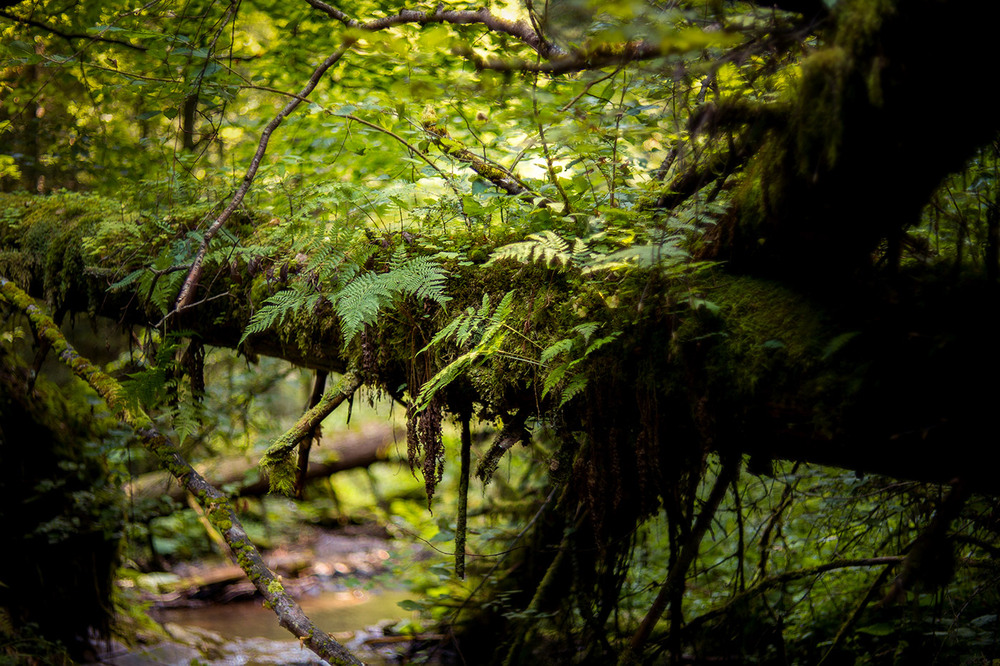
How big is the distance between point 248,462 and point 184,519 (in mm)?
1331

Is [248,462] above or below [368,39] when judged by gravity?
below

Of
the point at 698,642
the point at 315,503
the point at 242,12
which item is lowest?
the point at 315,503

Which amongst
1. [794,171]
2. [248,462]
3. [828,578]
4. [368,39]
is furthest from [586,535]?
[248,462]

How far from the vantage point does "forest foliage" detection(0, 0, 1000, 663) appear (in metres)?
1.59

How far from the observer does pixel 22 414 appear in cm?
541

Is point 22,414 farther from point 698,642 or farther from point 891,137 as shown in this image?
point 891,137

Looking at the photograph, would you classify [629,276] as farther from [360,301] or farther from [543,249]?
[360,301]

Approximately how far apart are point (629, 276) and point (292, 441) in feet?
6.32

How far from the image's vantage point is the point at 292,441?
2.98m

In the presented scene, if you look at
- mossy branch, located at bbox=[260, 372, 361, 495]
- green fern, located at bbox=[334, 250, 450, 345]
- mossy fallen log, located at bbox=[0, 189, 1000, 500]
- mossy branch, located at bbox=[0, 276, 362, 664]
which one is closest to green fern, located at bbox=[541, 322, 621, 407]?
mossy fallen log, located at bbox=[0, 189, 1000, 500]

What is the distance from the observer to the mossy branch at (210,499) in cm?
261

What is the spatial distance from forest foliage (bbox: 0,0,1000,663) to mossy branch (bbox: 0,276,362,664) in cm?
6

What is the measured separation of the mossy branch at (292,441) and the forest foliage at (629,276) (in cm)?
2

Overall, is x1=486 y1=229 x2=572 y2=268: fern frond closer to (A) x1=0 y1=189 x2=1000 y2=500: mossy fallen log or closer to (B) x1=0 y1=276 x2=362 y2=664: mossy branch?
(A) x1=0 y1=189 x2=1000 y2=500: mossy fallen log
